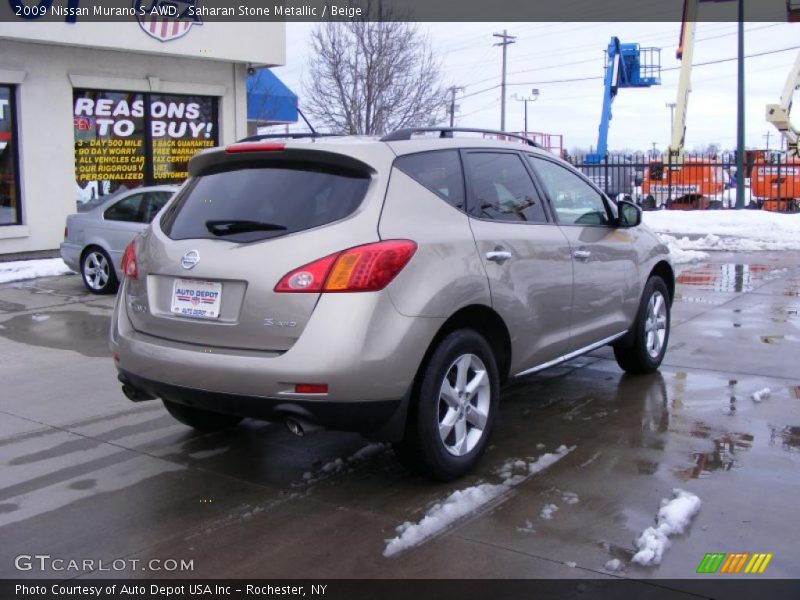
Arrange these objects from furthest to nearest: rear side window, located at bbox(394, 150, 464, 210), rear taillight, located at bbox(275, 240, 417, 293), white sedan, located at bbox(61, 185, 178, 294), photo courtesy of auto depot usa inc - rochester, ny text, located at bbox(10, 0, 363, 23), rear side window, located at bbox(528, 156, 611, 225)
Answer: photo courtesy of auto depot usa inc - rochester, ny text, located at bbox(10, 0, 363, 23), white sedan, located at bbox(61, 185, 178, 294), rear side window, located at bbox(528, 156, 611, 225), rear side window, located at bbox(394, 150, 464, 210), rear taillight, located at bbox(275, 240, 417, 293)

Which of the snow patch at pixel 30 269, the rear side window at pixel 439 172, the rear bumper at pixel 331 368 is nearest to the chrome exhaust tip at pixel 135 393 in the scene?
the rear bumper at pixel 331 368

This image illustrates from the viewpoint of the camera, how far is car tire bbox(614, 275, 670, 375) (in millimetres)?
6562

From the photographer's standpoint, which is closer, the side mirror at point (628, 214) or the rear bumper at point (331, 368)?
the rear bumper at point (331, 368)

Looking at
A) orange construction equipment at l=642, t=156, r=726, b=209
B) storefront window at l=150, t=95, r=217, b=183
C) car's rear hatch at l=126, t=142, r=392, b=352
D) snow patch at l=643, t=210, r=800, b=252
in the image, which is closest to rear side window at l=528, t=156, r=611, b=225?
car's rear hatch at l=126, t=142, r=392, b=352

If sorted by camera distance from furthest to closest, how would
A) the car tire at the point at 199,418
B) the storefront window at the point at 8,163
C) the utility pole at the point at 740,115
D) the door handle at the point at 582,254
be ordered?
the utility pole at the point at 740,115 → the storefront window at the point at 8,163 → the door handle at the point at 582,254 → the car tire at the point at 199,418

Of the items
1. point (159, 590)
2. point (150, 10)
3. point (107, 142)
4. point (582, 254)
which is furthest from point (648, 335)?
point (107, 142)

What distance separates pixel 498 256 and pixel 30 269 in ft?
34.3

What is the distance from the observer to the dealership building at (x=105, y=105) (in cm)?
1448

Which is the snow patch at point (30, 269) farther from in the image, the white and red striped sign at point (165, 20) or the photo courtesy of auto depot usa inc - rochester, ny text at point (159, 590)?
the photo courtesy of auto depot usa inc - rochester, ny text at point (159, 590)

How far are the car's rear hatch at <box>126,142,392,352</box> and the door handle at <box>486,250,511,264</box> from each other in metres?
0.77

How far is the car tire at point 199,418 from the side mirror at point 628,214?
3.07m

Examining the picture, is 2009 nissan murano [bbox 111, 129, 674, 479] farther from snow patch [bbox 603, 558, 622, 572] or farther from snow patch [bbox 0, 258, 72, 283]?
snow patch [bbox 0, 258, 72, 283]

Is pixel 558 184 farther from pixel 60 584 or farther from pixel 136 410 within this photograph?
pixel 60 584

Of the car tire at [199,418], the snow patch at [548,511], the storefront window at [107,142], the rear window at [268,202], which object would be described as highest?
the storefront window at [107,142]
